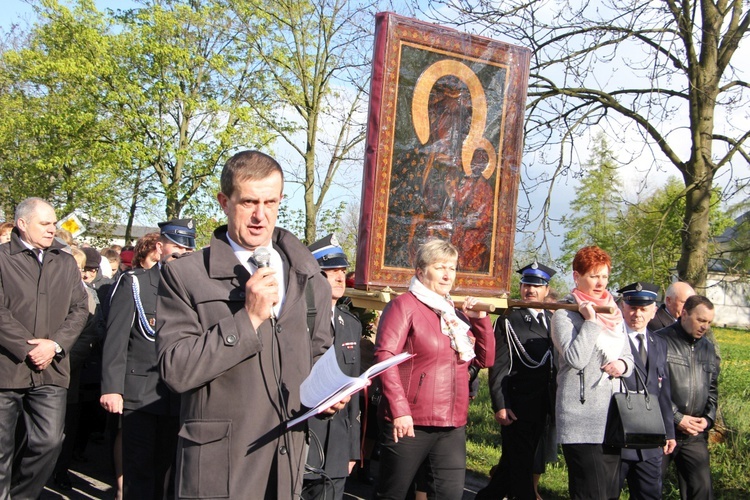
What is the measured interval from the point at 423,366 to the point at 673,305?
3487mm

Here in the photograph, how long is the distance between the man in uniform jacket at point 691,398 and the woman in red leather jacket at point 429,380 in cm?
202

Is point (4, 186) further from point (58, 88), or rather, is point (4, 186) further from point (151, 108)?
point (151, 108)

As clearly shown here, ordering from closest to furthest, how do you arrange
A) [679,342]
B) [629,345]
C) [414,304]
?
1. [414,304]
2. [629,345]
3. [679,342]

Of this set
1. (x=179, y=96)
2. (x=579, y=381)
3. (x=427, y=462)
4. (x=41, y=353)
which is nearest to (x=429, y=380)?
(x=427, y=462)

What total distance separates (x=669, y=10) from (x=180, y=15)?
19.4m

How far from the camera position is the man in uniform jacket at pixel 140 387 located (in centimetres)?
523

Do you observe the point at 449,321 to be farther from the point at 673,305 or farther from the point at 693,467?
the point at 673,305

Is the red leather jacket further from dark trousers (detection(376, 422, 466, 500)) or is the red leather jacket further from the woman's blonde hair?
the woman's blonde hair

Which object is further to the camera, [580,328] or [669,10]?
[669,10]

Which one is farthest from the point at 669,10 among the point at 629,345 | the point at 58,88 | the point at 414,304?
the point at 58,88

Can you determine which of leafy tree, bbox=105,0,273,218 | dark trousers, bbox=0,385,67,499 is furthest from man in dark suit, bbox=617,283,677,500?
leafy tree, bbox=105,0,273,218

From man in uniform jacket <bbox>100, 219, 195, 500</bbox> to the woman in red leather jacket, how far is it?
1.46m

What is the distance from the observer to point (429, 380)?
15.9 feet

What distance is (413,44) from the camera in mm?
6875
